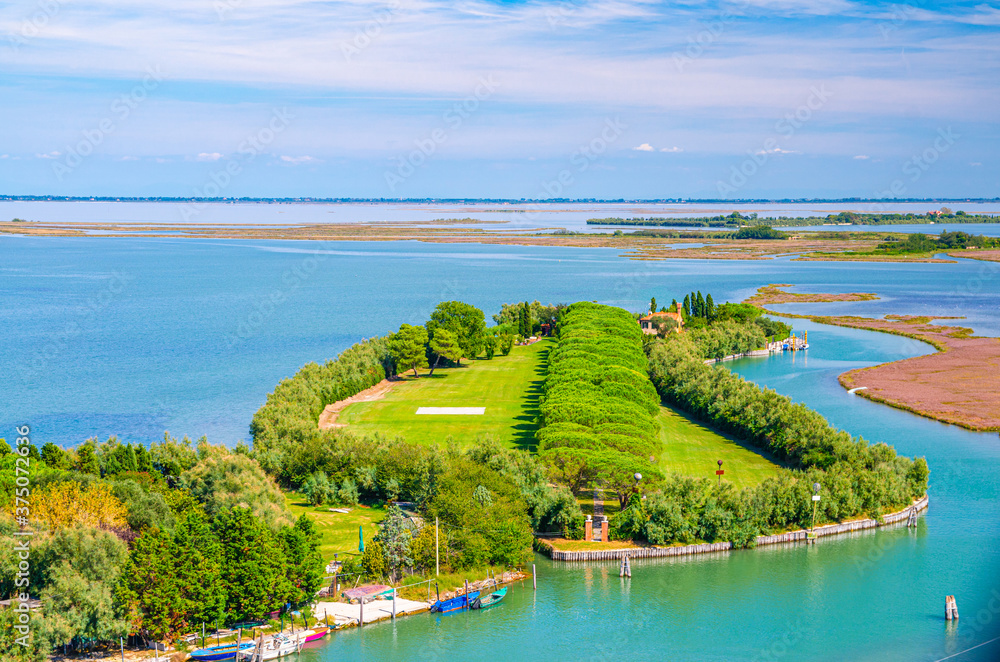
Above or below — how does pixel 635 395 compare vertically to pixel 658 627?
above

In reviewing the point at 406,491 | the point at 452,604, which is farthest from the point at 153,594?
the point at 406,491

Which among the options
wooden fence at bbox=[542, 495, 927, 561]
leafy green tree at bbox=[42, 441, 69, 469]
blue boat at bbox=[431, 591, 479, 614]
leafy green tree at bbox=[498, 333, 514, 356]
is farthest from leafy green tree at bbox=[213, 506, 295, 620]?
leafy green tree at bbox=[498, 333, 514, 356]

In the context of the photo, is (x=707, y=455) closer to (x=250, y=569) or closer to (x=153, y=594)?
(x=250, y=569)

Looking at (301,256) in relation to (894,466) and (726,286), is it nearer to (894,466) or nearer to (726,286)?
(726,286)

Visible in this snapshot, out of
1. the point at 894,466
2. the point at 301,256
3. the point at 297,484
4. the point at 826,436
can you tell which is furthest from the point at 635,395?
the point at 301,256

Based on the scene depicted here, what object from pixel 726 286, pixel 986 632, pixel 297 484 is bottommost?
pixel 986 632

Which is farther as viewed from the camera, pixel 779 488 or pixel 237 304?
pixel 237 304
